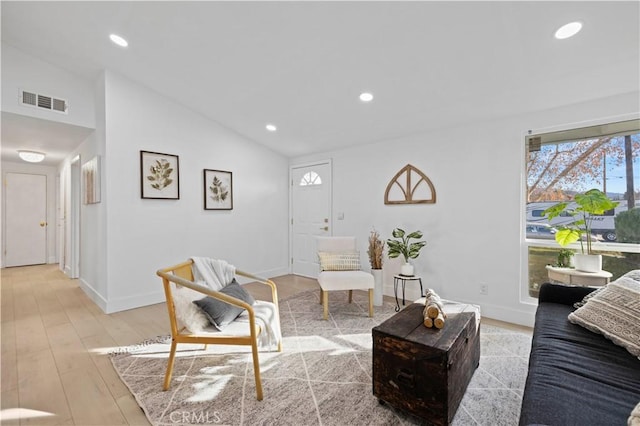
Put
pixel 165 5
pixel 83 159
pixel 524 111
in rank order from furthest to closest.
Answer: pixel 83 159 < pixel 524 111 < pixel 165 5

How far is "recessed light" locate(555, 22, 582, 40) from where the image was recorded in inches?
74.5

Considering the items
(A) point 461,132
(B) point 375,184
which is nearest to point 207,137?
(B) point 375,184

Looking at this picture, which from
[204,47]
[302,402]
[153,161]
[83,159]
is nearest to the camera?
[302,402]

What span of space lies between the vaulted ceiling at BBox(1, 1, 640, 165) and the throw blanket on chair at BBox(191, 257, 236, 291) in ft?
6.41

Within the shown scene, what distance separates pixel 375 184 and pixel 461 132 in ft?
4.25

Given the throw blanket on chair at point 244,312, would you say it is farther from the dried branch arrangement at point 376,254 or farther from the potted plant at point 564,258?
the potted plant at point 564,258

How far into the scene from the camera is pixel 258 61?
2.81 metres

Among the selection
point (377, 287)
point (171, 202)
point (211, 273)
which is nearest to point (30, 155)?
point (171, 202)

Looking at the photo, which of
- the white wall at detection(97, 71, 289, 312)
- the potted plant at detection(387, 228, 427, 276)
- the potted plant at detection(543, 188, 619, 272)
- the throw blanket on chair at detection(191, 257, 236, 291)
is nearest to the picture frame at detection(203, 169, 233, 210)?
the white wall at detection(97, 71, 289, 312)

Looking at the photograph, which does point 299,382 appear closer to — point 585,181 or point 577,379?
point 577,379

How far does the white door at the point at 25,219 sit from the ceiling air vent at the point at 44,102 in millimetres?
3968

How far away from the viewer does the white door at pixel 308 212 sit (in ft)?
16.0

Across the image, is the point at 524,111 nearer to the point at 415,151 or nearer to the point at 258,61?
the point at 415,151

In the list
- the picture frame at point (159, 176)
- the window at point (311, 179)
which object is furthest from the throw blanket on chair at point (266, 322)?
the window at point (311, 179)
